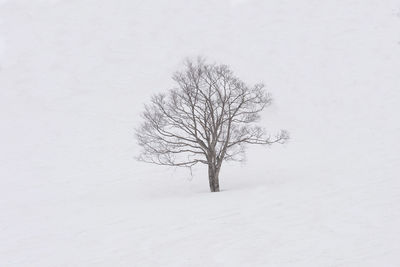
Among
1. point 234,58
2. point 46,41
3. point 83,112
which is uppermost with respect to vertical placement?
point 46,41

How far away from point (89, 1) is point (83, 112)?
126 ft

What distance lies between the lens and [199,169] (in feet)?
111

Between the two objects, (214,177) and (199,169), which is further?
(199,169)

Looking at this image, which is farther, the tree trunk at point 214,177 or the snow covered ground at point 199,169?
the tree trunk at point 214,177

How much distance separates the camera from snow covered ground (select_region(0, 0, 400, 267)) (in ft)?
37.5

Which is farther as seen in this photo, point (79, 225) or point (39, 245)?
point (79, 225)

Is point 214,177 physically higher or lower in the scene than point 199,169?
lower

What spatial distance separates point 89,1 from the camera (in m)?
80.8

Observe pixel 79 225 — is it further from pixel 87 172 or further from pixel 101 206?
A: pixel 87 172

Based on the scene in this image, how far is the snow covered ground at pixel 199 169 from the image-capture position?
37.5ft

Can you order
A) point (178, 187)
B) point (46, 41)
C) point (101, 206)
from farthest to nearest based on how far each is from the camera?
point (46, 41) < point (178, 187) < point (101, 206)

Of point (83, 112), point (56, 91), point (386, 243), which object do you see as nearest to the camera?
point (386, 243)

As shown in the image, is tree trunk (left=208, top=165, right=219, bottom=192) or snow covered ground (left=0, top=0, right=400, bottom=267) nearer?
snow covered ground (left=0, top=0, right=400, bottom=267)

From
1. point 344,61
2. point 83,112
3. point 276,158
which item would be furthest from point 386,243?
point 344,61
